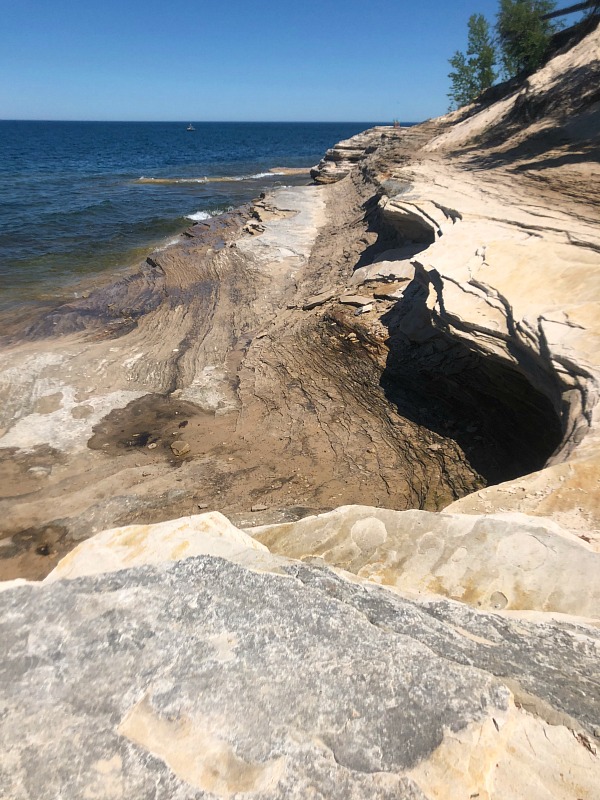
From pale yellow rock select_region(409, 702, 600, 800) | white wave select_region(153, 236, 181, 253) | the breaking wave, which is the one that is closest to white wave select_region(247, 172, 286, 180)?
the breaking wave

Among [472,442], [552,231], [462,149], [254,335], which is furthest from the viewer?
[462,149]

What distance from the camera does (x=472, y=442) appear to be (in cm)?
695

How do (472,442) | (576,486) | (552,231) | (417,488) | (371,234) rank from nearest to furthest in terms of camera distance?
1. (576,486)
2. (417,488)
3. (472,442)
4. (552,231)
5. (371,234)

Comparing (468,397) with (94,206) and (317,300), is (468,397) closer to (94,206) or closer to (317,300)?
(317,300)

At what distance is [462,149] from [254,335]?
39.1 ft

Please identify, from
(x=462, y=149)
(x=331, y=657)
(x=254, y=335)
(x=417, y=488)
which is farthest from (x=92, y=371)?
(x=462, y=149)

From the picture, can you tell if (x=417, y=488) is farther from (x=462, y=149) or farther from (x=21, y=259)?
(x=21, y=259)

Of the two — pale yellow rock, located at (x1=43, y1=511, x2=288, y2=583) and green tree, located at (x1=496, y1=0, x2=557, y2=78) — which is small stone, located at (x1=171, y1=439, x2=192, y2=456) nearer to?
pale yellow rock, located at (x1=43, y1=511, x2=288, y2=583)

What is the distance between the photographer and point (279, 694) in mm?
2051

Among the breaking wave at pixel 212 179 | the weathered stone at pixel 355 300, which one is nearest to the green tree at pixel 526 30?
the weathered stone at pixel 355 300

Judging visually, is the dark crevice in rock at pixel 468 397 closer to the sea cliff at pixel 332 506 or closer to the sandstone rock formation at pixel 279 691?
the sea cliff at pixel 332 506

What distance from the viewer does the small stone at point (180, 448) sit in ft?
26.2

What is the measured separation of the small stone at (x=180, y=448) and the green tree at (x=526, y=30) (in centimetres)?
2178

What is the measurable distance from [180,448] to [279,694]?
6297 mm
